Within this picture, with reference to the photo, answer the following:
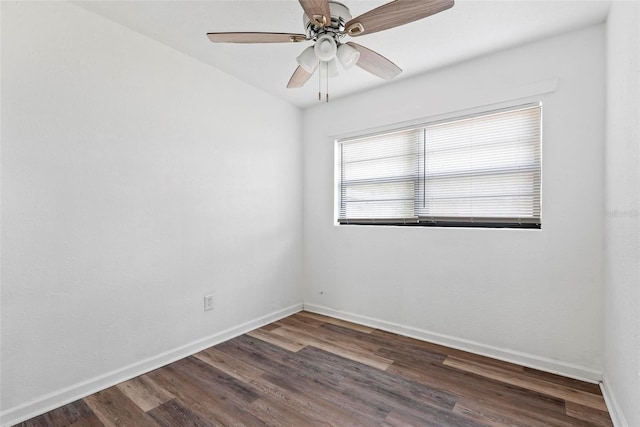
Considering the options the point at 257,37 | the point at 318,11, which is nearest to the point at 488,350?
the point at 318,11

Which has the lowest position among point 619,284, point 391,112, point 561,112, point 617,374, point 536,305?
point 617,374

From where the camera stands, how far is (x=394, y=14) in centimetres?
148

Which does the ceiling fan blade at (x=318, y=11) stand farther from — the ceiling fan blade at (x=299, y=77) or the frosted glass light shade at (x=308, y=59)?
the ceiling fan blade at (x=299, y=77)

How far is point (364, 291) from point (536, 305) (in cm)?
147

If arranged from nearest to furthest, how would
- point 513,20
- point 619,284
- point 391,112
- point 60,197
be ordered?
point 619,284
point 60,197
point 513,20
point 391,112

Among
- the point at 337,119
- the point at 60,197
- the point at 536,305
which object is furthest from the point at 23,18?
the point at 536,305

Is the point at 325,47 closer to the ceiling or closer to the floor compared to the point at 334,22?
closer to the floor

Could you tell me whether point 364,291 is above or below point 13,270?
below

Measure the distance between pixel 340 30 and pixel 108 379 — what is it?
8.65 feet

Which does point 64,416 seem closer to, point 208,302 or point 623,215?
point 208,302

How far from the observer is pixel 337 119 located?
11.2 ft

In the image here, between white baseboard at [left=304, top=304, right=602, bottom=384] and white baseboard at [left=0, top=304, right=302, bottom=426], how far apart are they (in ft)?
3.89

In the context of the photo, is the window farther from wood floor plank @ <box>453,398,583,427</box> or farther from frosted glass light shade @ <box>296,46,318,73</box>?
frosted glass light shade @ <box>296,46,318,73</box>

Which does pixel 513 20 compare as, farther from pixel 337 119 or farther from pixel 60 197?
pixel 60 197
